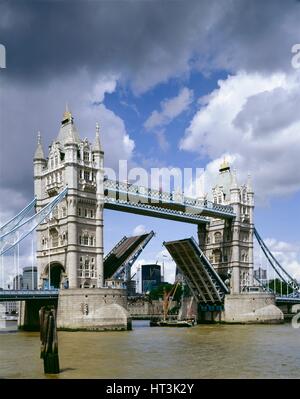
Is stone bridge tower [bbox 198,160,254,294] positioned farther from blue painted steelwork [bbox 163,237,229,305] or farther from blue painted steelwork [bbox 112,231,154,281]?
blue painted steelwork [bbox 112,231,154,281]

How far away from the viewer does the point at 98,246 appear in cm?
6544

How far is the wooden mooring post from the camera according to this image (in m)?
25.0

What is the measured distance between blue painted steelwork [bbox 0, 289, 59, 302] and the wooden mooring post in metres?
31.1

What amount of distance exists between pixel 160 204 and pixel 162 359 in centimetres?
4270

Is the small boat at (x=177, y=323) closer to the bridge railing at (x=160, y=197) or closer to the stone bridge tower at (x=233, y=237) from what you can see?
the stone bridge tower at (x=233, y=237)

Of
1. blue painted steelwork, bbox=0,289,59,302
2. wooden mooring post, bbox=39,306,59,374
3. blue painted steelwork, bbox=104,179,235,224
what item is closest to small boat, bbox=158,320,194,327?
blue painted steelwork, bbox=104,179,235,224

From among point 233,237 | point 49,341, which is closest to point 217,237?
point 233,237

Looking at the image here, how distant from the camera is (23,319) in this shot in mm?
67188

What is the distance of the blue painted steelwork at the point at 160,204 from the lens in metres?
67.6

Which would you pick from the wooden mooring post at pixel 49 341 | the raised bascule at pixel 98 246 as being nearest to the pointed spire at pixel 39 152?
the raised bascule at pixel 98 246

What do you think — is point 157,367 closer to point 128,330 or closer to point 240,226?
point 128,330

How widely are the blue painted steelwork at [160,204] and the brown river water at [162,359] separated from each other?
24696 mm

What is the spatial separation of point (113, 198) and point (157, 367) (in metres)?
41.2
